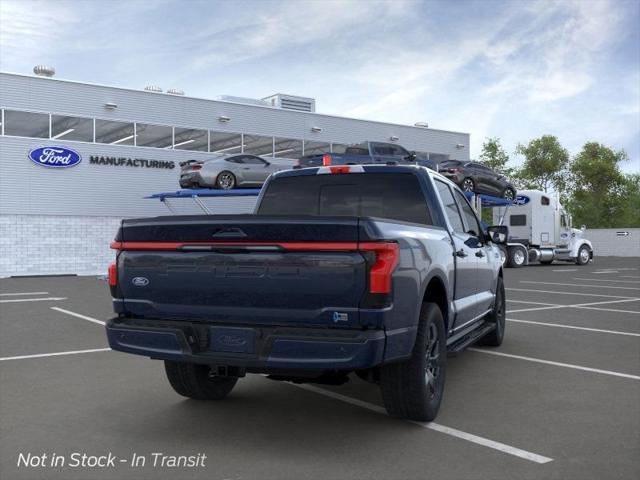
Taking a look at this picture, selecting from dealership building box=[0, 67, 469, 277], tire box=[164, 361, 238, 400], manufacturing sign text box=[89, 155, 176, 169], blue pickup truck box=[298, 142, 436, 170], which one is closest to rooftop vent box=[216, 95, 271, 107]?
dealership building box=[0, 67, 469, 277]

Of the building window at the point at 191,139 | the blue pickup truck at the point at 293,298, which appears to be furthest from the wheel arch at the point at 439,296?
the building window at the point at 191,139

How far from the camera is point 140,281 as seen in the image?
4582 mm

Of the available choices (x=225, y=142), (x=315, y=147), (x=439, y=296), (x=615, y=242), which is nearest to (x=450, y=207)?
(x=439, y=296)

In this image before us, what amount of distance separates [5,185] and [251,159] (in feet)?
32.0

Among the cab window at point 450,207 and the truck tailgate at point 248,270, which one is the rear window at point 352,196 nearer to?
the cab window at point 450,207

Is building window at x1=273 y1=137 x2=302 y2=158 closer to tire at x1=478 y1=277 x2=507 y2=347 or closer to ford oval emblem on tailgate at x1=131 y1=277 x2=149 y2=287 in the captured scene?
tire at x1=478 y1=277 x2=507 y2=347

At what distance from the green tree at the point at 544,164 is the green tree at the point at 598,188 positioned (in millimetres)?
1214

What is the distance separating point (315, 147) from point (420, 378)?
98.6 ft

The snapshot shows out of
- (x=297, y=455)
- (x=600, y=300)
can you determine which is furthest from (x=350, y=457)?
(x=600, y=300)

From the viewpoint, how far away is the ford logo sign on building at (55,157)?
86.8ft

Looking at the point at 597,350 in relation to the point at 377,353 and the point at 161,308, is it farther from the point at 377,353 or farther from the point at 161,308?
the point at 161,308

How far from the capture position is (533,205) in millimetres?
29828

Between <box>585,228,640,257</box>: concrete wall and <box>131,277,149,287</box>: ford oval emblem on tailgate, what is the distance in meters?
50.1

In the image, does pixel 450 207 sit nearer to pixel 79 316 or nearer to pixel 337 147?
pixel 79 316
